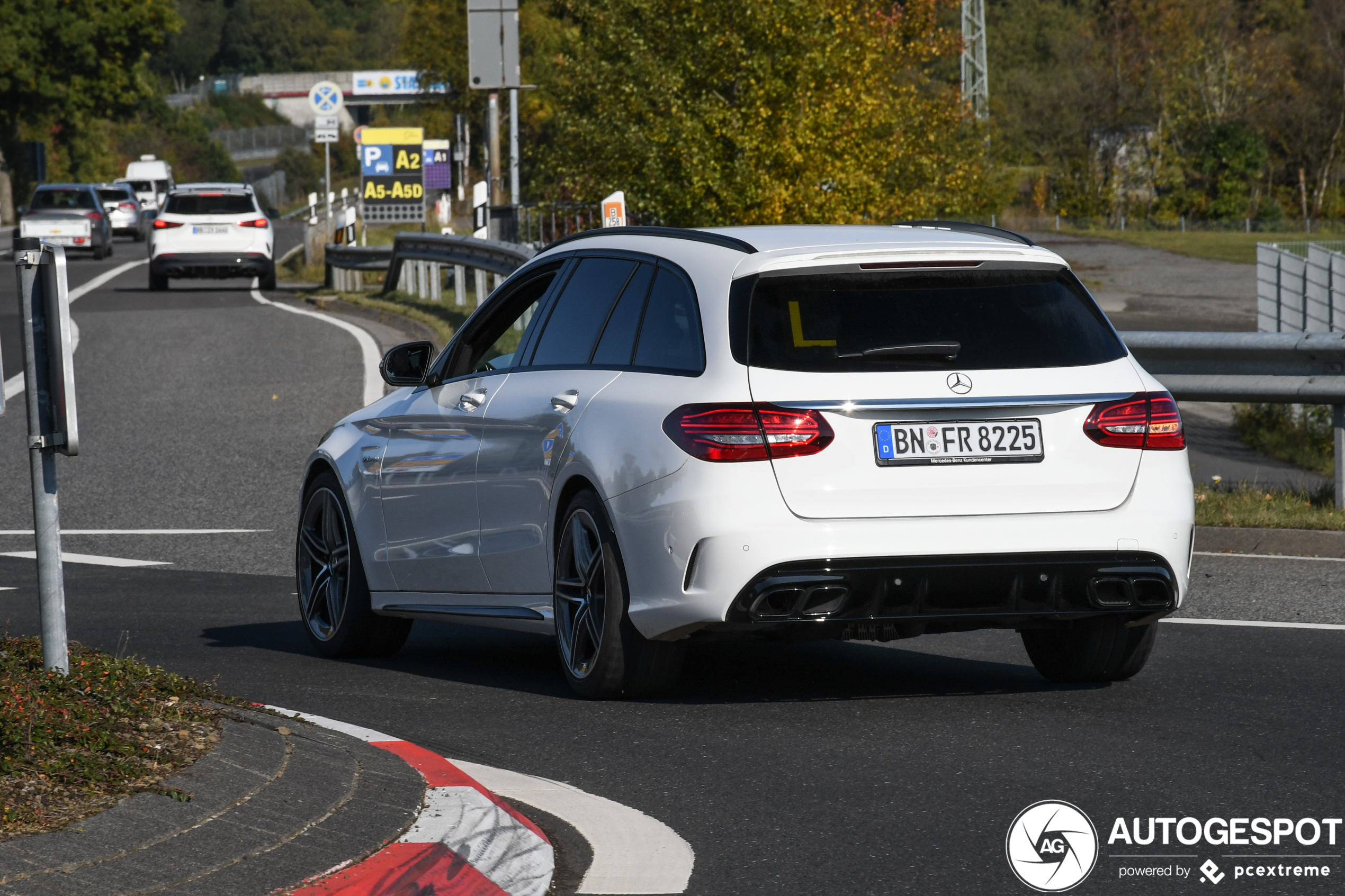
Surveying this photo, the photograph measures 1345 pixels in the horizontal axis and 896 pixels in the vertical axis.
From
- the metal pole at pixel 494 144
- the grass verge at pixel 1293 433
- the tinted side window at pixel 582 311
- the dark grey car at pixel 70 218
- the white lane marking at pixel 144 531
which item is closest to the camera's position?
the tinted side window at pixel 582 311

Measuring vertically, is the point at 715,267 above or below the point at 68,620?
above

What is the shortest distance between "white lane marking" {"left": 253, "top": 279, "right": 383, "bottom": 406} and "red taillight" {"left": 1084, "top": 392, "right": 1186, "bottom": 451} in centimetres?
715

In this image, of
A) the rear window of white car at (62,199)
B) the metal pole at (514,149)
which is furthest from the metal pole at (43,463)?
the rear window of white car at (62,199)

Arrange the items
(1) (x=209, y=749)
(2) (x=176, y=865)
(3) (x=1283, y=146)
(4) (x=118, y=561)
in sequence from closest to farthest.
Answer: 1. (2) (x=176, y=865)
2. (1) (x=209, y=749)
3. (4) (x=118, y=561)
4. (3) (x=1283, y=146)

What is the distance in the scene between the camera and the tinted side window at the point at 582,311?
691cm

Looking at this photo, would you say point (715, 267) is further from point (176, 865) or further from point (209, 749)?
point (176, 865)

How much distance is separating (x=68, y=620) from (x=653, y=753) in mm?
3826

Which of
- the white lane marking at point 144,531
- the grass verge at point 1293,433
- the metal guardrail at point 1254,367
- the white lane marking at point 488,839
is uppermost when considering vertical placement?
the metal guardrail at point 1254,367

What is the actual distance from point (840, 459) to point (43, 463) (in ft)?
7.59

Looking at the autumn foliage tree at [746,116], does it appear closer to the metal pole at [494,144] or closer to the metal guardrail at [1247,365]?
the metal pole at [494,144]

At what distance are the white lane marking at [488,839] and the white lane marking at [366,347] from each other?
8.07m

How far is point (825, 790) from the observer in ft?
17.3

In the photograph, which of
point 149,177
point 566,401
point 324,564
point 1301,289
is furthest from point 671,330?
point 149,177

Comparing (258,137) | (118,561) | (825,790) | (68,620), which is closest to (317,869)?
(825,790)
